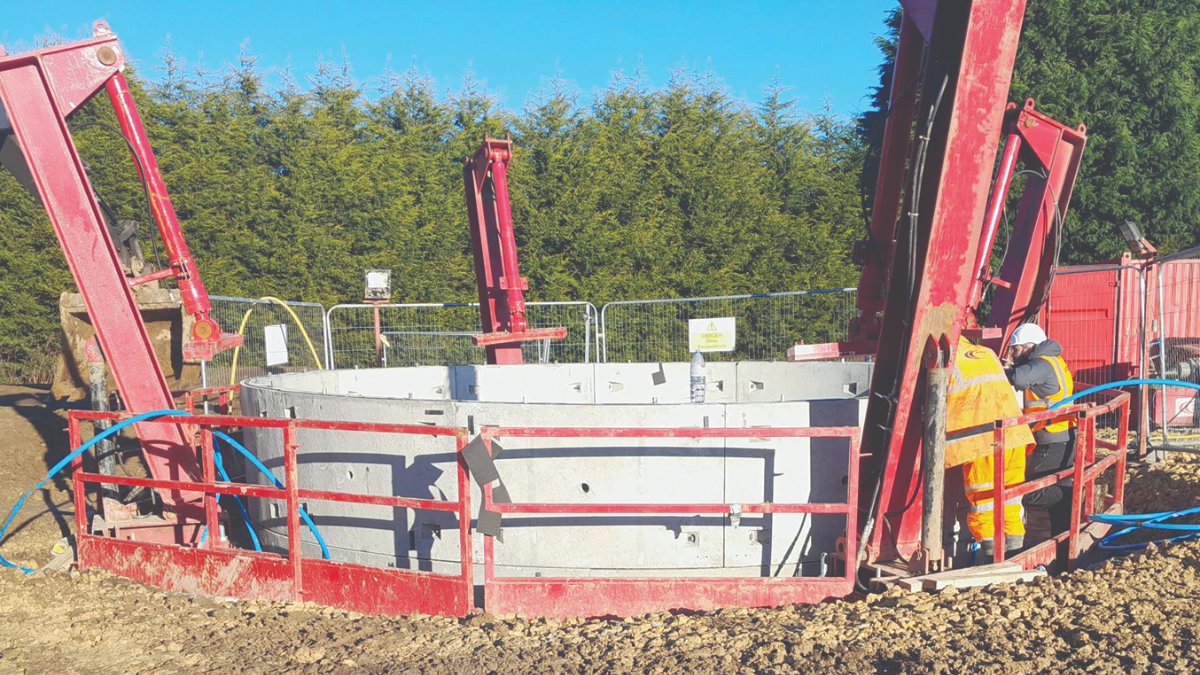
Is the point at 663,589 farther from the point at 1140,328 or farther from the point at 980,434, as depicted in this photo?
the point at 1140,328

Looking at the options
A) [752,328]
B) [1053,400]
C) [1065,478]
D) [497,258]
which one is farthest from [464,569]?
[752,328]

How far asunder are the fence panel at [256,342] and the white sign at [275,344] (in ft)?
1.70

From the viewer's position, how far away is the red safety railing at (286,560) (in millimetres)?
5781

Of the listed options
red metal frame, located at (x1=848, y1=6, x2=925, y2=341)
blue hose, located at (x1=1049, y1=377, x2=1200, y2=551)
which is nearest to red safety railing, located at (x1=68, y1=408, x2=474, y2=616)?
red metal frame, located at (x1=848, y1=6, x2=925, y2=341)

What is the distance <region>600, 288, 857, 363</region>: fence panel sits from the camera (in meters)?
15.7

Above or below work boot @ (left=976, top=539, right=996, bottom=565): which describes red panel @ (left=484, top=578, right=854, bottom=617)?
below

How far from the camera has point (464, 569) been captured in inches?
226

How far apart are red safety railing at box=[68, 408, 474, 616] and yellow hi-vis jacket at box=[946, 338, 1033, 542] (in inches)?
127

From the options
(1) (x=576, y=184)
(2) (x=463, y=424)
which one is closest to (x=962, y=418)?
(2) (x=463, y=424)

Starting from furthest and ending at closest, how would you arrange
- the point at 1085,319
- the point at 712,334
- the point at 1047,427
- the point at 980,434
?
the point at 712,334, the point at 1085,319, the point at 1047,427, the point at 980,434

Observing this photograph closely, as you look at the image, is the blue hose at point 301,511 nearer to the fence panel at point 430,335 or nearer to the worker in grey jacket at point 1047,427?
the worker in grey jacket at point 1047,427

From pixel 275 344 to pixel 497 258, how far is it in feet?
10.4

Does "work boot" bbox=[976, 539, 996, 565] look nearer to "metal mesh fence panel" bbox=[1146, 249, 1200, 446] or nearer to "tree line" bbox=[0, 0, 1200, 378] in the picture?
"metal mesh fence panel" bbox=[1146, 249, 1200, 446]

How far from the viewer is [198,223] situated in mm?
17375
